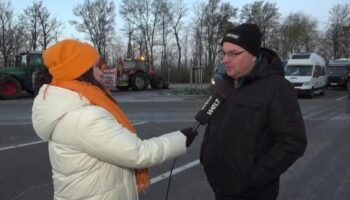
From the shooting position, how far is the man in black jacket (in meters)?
2.97

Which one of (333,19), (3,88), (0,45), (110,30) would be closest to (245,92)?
(3,88)

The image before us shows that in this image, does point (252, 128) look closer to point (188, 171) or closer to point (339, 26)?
point (188, 171)

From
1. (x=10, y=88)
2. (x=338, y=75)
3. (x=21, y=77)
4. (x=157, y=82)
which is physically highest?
(x=21, y=77)

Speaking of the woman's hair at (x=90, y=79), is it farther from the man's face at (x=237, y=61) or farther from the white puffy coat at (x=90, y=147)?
the man's face at (x=237, y=61)

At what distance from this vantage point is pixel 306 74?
29.2m

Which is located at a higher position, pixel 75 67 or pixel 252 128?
pixel 75 67

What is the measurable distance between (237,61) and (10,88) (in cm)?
2546

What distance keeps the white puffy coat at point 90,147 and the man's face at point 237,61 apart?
54cm

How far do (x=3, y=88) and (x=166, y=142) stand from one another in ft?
83.3

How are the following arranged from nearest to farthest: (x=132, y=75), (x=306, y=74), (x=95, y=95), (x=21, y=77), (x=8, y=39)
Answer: (x=95, y=95) < (x=21, y=77) < (x=306, y=74) < (x=132, y=75) < (x=8, y=39)

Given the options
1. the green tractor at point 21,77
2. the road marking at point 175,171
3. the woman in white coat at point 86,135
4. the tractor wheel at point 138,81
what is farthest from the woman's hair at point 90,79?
the tractor wheel at point 138,81

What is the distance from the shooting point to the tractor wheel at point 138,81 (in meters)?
35.8

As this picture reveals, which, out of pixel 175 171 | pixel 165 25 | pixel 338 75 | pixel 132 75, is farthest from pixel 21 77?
pixel 165 25

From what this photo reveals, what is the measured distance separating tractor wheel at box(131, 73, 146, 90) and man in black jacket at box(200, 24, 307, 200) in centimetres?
3271
